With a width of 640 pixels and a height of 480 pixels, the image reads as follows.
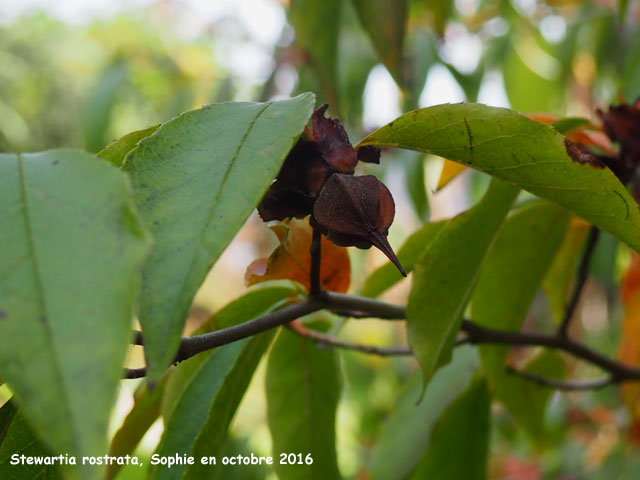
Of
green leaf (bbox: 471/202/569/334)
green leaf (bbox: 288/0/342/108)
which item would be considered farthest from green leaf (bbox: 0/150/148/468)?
green leaf (bbox: 288/0/342/108)

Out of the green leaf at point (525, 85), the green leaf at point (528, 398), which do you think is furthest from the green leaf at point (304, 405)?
the green leaf at point (525, 85)

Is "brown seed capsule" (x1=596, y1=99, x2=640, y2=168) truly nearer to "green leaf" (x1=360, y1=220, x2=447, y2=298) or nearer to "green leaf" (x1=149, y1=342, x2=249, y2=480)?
"green leaf" (x1=360, y1=220, x2=447, y2=298)

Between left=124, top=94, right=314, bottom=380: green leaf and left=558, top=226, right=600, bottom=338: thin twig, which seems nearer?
left=124, top=94, right=314, bottom=380: green leaf

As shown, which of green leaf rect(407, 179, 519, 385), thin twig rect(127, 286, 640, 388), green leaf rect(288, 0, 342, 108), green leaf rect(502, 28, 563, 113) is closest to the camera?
thin twig rect(127, 286, 640, 388)

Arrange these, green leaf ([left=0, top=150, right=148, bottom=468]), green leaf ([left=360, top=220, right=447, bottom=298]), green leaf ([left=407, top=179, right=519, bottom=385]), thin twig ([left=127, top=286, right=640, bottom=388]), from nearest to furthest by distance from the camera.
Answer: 1. green leaf ([left=0, top=150, right=148, bottom=468])
2. thin twig ([left=127, top=286, right=640, bottom=388])
3. green leaf ([left=407, top=179, right=519, bottom=385])
4. green leaf ([left=360, top=220, right=447, bottom=298])

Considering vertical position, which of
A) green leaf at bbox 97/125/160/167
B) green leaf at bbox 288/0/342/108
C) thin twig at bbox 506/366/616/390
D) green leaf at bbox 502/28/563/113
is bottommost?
thin twig at bbox 506/366/616/390

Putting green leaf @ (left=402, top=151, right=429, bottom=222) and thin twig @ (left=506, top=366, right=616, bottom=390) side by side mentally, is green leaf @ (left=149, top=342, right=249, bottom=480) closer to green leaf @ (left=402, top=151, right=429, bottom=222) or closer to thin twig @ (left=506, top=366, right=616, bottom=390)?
thin twig @ (left=506, top=366, right=616, bottom=390)

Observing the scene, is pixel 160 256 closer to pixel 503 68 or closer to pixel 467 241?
pixel 467 241

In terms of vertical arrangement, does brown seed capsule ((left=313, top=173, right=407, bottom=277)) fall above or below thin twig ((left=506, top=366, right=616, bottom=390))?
above
